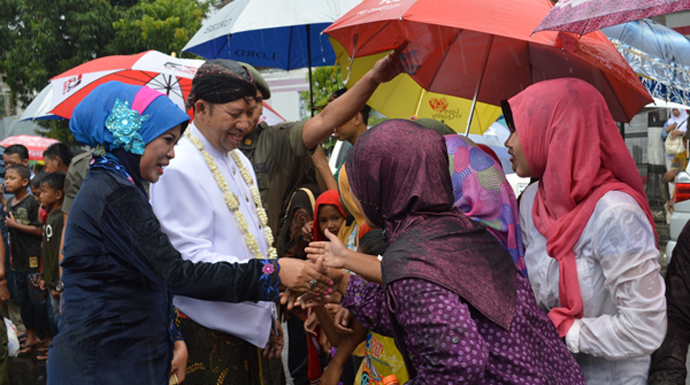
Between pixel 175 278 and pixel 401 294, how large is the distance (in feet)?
3.17

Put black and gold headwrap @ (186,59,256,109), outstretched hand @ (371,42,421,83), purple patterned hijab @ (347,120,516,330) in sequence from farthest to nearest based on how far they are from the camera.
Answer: outstretched hand @ (371,42,421,83) → black and gold headwrap @ (186,59,256,109) → purple patterned hijab @ (347,120,516,330)

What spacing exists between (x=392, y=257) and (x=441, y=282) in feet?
0.60

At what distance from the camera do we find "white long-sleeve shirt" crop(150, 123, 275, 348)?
238 centimetres

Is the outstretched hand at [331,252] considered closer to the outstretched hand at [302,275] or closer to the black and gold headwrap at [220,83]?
the outstretched hand at [302,275]

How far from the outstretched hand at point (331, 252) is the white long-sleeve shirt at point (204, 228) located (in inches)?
13.7

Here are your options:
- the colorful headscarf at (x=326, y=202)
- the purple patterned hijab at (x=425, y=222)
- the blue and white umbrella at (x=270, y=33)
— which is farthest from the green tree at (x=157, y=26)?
the purple patterned hijab at (x=425, y=222)

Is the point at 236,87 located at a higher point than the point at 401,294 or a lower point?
higher

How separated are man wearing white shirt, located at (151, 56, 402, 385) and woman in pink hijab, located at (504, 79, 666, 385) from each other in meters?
1.27

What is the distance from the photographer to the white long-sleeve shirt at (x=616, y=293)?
2105mm

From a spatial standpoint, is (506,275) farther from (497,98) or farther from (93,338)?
(497,98)

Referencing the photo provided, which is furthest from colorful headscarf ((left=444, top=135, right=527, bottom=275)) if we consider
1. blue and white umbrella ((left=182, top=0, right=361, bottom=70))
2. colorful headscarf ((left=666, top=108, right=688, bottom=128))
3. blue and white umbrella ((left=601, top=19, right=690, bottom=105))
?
colorful headscarf ((left=666, top=108, right=688, bottom=128))

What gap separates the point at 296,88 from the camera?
84.4ft

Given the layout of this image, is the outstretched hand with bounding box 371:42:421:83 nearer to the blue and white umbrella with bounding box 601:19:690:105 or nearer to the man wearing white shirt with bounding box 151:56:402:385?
the man wearing white shirt with bounding box 151:56:402:385

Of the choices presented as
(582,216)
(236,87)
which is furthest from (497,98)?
(236,87)
